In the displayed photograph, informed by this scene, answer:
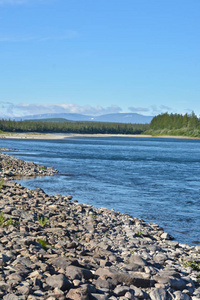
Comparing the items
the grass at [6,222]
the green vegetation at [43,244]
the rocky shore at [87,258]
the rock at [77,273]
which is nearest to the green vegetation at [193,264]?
the rocky shore at [87,258]

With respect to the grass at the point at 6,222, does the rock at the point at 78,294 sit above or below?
below

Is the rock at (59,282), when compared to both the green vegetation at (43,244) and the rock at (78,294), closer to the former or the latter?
the rock at (78,294)

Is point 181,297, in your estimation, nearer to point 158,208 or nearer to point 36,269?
point 36,269

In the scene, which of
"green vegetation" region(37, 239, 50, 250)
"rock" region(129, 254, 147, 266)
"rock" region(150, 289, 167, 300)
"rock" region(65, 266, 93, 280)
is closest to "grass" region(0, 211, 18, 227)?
"green vegetation" region(37, 239, 50, 250)

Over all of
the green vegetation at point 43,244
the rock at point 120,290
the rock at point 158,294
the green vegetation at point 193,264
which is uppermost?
the green vegetation at point 43,244

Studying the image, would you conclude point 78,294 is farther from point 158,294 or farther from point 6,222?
point 6,222

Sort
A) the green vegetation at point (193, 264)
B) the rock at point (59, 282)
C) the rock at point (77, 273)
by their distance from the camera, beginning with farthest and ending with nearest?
1. the green vegetation at point (193, 264)
2. the rock at point (77, 273)
3. the rock at point (59, 282)

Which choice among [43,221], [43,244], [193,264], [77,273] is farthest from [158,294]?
[43,221]

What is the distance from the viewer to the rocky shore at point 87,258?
28.8 feet

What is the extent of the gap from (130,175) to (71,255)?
3100cm

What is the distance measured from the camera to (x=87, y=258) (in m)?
11.3

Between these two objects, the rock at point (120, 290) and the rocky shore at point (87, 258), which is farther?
the rock at point (120, 290)

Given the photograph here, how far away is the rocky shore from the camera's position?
8773mm

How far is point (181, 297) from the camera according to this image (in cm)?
956
